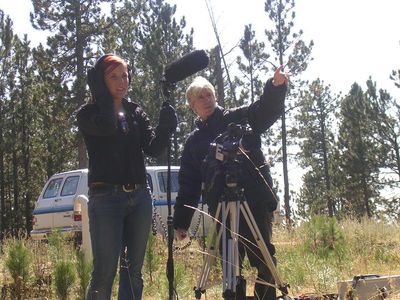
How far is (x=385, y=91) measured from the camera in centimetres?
2803

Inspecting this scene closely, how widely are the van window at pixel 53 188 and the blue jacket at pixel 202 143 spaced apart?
275 inches

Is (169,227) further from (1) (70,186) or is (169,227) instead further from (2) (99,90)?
(1) (70,186)

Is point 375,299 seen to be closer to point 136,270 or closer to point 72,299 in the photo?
point 136,270

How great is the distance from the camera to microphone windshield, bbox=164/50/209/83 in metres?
3.17

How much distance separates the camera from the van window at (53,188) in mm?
9956

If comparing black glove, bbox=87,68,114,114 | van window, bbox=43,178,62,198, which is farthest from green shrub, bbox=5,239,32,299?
van window, bbox=43,178,62,198

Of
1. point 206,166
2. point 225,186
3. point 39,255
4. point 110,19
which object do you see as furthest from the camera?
point 110,19

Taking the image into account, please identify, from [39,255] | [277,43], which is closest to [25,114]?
[277,43]

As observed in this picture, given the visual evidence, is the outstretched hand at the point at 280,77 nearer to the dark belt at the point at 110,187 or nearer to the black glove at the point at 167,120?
the black glove at the point at 167,120

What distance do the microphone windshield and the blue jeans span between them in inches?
29.0

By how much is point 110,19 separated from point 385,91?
1535cm

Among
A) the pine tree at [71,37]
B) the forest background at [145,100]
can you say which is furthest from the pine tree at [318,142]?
the pine tree at [71,37]

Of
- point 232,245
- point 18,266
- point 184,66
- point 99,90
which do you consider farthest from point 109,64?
point 18,266

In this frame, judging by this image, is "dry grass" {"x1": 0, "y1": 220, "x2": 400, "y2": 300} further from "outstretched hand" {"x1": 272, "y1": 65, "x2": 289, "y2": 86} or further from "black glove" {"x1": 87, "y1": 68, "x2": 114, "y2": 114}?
"black glove" {"x1": 87, "y1": 68, "x2": 114, "y2": 114}
